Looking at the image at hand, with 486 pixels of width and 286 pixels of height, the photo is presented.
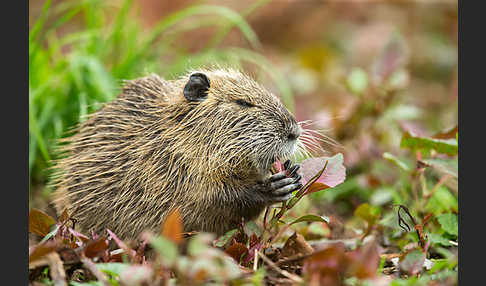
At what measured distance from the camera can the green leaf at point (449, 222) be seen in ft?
14.6

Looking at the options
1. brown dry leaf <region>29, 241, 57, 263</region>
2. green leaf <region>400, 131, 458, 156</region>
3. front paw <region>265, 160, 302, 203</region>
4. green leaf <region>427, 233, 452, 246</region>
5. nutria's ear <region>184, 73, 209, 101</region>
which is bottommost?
green leaf <region>427, 233, 452, 246</region>

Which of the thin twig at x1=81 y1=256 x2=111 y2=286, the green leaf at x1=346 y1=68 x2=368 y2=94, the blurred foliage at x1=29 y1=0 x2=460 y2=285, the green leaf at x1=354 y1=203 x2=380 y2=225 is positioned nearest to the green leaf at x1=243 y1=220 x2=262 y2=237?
the blurred foliage at x1=29 y1=0 x2=460 y2=285

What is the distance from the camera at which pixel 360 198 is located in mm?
6391

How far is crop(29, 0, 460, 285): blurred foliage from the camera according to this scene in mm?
3266

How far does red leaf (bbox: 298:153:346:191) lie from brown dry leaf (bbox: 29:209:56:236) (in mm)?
1766

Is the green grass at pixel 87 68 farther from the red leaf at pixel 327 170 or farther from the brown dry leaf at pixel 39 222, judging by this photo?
the red leaf at pixel 327 170

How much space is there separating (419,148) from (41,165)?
3908mm

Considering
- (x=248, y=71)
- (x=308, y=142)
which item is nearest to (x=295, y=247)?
(x=308, y=142)

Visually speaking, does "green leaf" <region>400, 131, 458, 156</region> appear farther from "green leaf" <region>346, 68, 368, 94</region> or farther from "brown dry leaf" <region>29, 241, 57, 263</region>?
"brown dry leaf" <region>29, 241, 57, 263</region>

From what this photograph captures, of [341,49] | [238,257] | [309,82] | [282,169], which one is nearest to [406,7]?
[341,49]

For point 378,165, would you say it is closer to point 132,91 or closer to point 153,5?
point 132,91

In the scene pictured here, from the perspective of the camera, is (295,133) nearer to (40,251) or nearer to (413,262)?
(413,262)

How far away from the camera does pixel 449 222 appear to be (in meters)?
4.56

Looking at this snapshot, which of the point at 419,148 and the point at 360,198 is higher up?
the point at 419,148
